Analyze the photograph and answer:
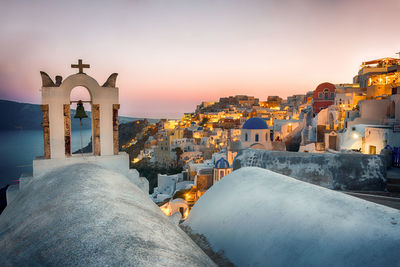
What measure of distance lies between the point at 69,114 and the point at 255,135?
67.2ft

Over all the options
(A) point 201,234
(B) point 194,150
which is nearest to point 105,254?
(A) point 201,234

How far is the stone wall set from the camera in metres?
7.07

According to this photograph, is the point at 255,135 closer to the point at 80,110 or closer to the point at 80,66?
the point at 80,110

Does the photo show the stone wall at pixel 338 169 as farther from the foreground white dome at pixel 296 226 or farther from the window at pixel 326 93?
the window at pixel 326 93

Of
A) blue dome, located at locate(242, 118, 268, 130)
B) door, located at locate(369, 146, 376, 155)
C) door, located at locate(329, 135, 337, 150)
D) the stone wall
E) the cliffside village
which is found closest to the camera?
the stone wall

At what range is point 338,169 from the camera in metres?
7.25

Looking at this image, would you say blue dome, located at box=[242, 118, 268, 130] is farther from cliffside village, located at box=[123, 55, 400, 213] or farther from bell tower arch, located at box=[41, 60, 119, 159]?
bell tower arch, located at box=[41, 60, 119, 159]

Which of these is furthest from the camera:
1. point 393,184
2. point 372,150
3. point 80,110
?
point 372,150

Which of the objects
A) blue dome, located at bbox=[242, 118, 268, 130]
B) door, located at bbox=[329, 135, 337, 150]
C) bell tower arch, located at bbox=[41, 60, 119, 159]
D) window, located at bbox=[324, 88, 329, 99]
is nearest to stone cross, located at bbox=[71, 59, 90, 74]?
bell tower arch, located at bbox=[41, 60, 119, 159]

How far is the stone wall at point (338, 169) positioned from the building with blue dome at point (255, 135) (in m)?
16.0

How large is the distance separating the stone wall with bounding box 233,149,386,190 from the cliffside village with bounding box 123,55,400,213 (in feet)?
11.8

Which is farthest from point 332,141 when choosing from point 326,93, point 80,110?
point 80,110

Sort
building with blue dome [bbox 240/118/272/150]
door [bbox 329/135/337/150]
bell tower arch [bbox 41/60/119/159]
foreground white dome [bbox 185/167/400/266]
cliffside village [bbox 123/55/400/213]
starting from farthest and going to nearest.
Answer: building with blue dome [bbox 240/118/272/150], door [bbox 329/135/337/150], cliffside village [bbox 123/55/400/213], bell tower arch [bbox 41/60/119/159], foreground white dome [bbox 185/167/400/266]

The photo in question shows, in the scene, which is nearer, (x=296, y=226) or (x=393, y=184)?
(x=296, y=226)
